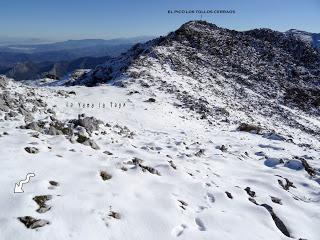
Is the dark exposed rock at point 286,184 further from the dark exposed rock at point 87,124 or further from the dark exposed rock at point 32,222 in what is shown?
the dark exposed rock at point 32,222

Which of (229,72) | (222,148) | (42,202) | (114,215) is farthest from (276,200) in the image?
(229,72)

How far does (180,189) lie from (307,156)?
12.8 meters

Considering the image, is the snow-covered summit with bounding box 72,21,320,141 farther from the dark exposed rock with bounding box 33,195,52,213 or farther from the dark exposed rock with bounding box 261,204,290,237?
the dark exposed rock with bounding box 33,195,52,213

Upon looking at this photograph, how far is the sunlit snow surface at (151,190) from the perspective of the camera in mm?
9500

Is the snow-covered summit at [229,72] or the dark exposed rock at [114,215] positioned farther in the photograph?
the snow-covered summit at [229,72]

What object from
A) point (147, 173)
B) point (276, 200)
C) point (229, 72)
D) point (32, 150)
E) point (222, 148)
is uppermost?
point (32, 150)

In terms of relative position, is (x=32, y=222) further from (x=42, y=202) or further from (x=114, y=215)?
(x=114, y=215)

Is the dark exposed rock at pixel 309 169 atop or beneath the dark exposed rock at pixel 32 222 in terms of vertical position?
beneath

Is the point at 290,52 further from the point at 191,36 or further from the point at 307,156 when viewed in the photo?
the point at 307,156

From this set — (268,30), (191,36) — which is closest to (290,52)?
(268,30)

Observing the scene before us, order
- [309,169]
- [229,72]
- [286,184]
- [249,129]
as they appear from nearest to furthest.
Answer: [286,184], [309,169], [249,129], [229,72]

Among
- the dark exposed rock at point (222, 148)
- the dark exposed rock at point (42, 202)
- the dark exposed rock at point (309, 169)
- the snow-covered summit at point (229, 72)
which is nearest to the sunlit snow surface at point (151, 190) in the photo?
the dark exposed rock at point (42, 202)

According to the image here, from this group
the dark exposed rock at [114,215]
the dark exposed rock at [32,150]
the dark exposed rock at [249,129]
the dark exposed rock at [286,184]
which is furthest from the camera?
the dark exposed rock at [249,129]

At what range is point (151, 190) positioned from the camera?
1209cm
